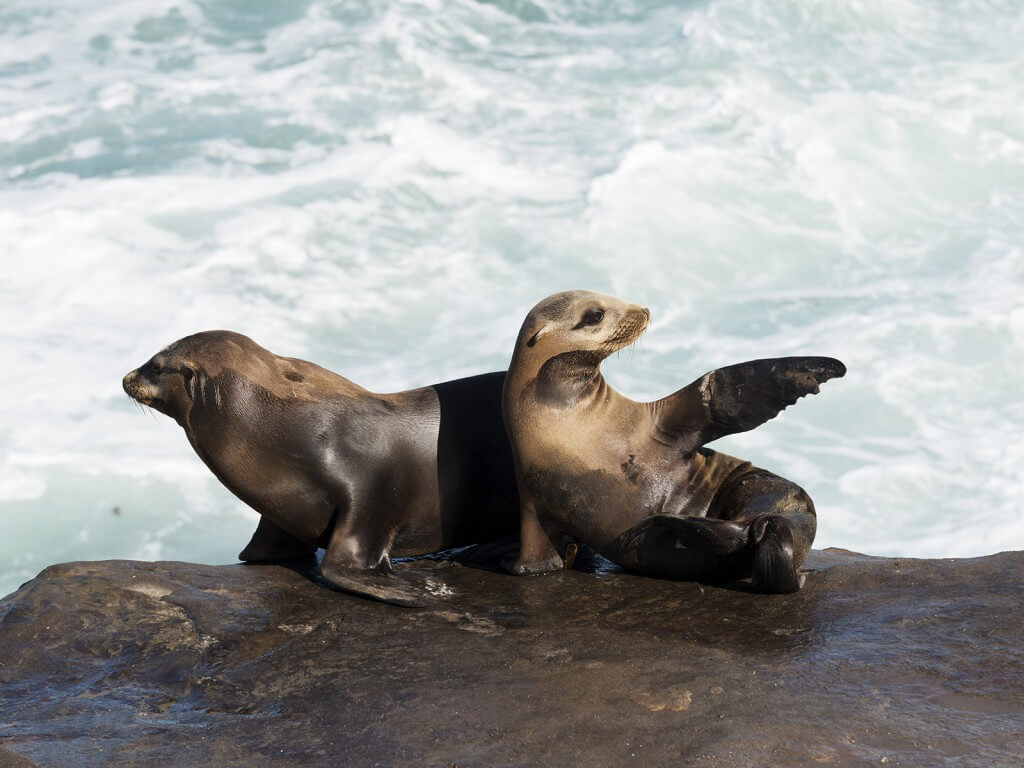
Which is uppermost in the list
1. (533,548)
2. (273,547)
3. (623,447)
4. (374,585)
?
(623,447)

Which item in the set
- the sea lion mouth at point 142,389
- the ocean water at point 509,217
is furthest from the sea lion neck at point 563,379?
the ocean water at point 509,217

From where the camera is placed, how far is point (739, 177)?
60.7 ft

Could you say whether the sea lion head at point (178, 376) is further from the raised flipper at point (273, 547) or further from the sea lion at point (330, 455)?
the raised flipper at point (273, 547)

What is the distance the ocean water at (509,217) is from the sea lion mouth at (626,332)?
261 inches

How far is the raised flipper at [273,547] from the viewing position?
654cm

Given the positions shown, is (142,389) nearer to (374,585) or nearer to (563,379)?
(374,585)

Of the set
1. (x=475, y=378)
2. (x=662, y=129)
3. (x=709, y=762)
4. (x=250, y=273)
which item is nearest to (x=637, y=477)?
(x=475, y=378)

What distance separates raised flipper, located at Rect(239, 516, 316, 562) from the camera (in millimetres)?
6535

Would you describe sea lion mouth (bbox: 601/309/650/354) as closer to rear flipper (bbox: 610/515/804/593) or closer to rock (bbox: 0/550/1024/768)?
rear flipper (bbox: 610/515/804/593)

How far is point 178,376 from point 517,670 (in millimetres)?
2443

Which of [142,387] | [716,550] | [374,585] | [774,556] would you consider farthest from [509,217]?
[774,556]

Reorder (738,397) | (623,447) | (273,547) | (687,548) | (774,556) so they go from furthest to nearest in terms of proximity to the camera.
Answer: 1. (273,547)
2. (623,447)
3. (738,397)
4. (687,548)
5. (774,556)

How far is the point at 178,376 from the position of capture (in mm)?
6312

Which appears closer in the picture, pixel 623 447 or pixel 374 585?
pixel 374 585
